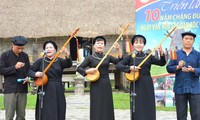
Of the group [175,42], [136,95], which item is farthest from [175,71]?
[175,42]

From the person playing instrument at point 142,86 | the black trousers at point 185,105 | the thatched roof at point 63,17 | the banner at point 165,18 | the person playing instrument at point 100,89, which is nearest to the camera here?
the black trousers at point 185,105

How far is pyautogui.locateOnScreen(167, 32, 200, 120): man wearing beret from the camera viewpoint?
20.1 feet

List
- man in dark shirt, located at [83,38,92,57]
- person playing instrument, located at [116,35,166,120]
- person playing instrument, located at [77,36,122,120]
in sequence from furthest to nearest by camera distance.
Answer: man in dark shirt, located at [83,38,92,57] → person playing instrument, located at [77,36,122,120] → person playing instrument, located at [116,35,166,120]

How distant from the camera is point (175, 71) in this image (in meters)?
6.18

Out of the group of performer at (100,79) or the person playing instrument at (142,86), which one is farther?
the person playing instrument at (142,86)

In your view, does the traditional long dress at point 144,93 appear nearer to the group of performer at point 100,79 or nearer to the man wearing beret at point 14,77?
the group of performer at point 100,79

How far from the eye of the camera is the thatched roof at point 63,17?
19297 mm

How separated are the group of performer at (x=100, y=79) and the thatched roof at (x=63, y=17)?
41.0 feet

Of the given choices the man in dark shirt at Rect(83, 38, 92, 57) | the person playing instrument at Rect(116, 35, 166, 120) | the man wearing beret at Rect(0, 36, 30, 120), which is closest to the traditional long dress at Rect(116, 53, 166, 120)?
the person playing instrument at Rect(116, 35, 166, 120)

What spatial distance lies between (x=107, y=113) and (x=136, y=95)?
1.81 ft

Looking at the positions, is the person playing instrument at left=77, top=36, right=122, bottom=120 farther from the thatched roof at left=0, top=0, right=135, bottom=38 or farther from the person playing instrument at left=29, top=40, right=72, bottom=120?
the thatched roof at left=0, top=0, right=135, bottom=38

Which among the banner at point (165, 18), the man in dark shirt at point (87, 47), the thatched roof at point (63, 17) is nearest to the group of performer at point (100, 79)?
the banner at point (165, 18)

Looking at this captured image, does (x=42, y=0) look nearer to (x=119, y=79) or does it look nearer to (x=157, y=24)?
(x=119, y=79)

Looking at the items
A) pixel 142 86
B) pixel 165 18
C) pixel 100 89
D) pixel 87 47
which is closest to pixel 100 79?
pixel 100 89
